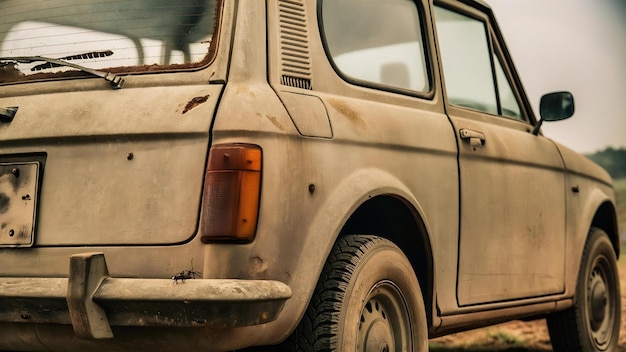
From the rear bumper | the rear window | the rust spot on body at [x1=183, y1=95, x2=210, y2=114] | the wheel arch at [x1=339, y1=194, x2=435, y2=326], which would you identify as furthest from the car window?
the rear bumper

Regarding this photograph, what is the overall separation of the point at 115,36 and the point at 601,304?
149 inches

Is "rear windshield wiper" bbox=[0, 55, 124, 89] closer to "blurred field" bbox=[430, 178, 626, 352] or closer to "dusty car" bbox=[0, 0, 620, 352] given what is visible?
"dusty car" bbox=[0, 0, 620, 352]

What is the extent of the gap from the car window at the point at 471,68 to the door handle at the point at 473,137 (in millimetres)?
207

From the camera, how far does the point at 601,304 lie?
6.29m

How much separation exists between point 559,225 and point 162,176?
290 centimetres

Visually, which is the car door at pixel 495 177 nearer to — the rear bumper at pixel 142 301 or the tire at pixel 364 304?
the tire at pixel 364 304

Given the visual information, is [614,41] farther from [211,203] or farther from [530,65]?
[211,203]

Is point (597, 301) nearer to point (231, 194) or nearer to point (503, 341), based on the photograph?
point (503, 341)

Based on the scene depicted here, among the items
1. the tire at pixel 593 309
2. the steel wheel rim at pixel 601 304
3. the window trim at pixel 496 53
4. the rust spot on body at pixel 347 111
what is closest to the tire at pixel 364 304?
the rust spot on body at pixel 347 111

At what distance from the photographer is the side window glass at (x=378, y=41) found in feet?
13.5

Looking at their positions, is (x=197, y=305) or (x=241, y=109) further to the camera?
(x=241, y=109)

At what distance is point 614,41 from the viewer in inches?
596

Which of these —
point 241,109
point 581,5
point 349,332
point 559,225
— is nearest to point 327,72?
point 241,109

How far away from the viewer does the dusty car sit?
331 centimetres
